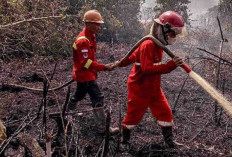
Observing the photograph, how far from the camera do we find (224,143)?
4148mm

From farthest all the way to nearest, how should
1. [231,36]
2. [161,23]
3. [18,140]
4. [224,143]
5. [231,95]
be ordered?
[231,36] → [231,95] → [224,143] → [161,23] → [18,140]

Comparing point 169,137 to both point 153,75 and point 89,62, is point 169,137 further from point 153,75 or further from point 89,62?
point 89,62

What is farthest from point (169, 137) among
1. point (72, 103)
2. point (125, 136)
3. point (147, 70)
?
point (72, 103)

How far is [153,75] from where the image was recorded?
359 cm

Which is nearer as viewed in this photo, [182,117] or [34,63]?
[182,117]

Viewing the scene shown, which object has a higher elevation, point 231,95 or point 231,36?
point 231,36

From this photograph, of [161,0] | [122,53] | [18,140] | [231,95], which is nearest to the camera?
[18,140]

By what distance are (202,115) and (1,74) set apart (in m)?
4.89

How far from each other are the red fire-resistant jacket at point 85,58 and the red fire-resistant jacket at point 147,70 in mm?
546

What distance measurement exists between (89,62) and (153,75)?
3.13ft

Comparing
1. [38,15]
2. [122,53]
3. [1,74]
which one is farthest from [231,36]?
[1,74]

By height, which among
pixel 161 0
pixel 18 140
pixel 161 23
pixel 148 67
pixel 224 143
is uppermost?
pixel 161 0

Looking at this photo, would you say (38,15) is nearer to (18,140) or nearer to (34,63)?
(34,63)

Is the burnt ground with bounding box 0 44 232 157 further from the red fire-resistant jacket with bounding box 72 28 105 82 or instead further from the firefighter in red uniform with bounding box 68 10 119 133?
the red fire-resistant jacket with bounding box 72 28 105 82
